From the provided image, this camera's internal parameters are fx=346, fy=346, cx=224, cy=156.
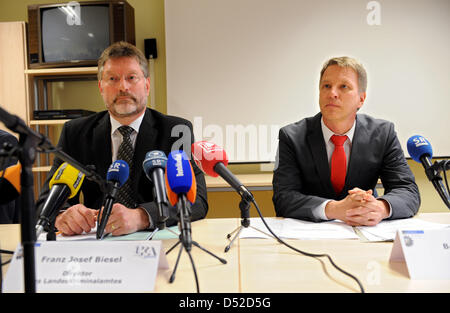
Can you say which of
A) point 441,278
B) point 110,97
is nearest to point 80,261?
point 441,278

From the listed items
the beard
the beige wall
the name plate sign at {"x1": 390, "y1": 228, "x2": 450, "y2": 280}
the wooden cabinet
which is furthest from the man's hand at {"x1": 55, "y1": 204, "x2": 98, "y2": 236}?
the wooden cabinet

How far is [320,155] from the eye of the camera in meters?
1.52

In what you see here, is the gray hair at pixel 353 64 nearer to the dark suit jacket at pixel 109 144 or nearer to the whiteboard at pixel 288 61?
the dark suit jacket at pixel 109 144

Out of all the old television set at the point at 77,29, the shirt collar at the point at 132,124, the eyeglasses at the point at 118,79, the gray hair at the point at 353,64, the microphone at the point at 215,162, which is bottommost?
the microphone at the point at 215,162

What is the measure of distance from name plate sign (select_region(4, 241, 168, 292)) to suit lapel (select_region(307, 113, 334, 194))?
3.24 ft

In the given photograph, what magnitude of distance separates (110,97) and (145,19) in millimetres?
2033

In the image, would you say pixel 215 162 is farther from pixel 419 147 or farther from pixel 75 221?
pixel 419 147

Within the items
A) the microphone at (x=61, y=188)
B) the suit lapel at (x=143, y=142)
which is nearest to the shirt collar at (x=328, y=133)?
the suit lapel at (x=143, y=142)

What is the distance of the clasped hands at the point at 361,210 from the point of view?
1.11 m

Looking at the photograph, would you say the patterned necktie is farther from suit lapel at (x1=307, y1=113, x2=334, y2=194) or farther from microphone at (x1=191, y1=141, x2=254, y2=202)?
suit lapel at (x1=307, y1=113, x2=334, y2=194)

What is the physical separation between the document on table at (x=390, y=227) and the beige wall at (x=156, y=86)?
1885mm

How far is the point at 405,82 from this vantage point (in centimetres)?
302

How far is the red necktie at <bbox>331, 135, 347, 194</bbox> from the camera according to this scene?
154 cm

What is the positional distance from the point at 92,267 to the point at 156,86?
279 cm
